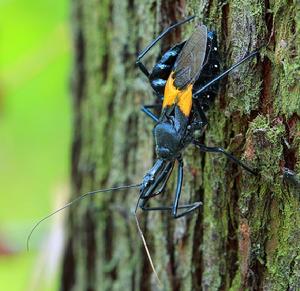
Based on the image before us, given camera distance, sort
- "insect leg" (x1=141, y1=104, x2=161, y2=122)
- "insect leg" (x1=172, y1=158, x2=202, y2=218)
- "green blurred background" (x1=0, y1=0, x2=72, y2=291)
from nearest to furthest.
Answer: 1. "insect leg" (x1=172, y1=158, x2=202, y2=218)
2. "insect leg" (x1=141, y1=104, x2=161, y2=122)
3. "green blurred background" (x1=0, y1=0, x2=72, y2=291)

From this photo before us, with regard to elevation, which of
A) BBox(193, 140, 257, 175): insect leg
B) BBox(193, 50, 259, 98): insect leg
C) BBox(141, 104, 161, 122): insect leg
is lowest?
BBox(193, 140, 257, 175): insect leg

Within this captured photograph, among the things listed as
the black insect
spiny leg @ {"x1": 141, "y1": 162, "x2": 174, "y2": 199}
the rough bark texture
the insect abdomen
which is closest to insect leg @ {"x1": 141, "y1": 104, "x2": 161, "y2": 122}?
the black insect

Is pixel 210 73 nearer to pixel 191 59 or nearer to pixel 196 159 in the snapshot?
pixel 191 59

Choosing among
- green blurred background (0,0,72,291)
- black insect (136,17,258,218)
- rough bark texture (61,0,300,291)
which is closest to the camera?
rough bark texture (61,0,300,291)

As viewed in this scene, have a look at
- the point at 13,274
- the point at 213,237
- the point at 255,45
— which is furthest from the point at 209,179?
the point at 13,274

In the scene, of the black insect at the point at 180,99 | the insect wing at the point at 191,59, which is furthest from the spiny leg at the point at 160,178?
the insect wing at the point at 191,59

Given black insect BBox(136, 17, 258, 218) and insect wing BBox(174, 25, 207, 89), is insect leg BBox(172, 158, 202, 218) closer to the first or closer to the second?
black insect BBox(136, 17, 258, 218)

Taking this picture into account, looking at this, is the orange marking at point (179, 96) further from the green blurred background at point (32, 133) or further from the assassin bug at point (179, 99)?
the green blurred background at point (32, 133)
